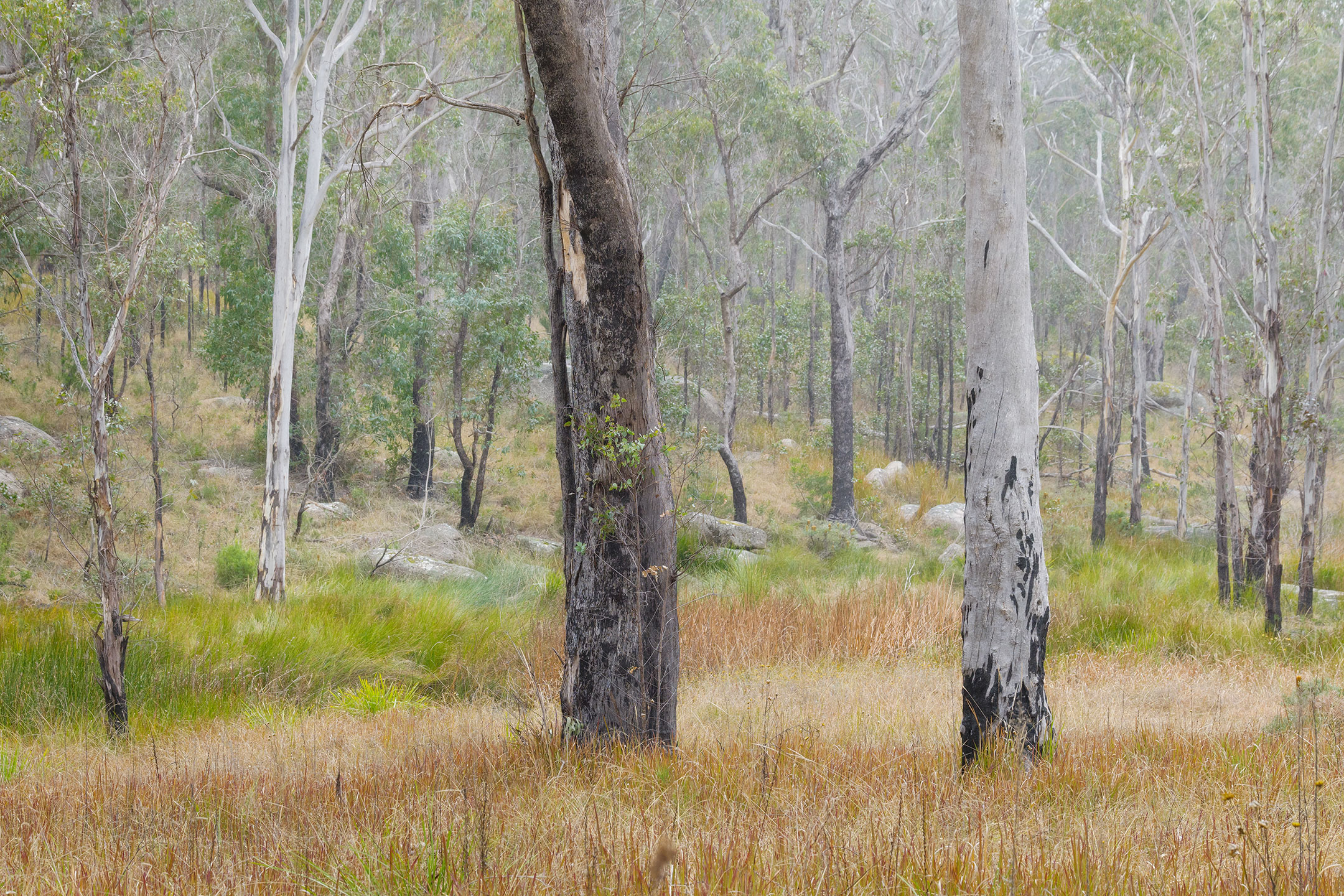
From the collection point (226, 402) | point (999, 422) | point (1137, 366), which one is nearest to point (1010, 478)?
point (999, 422)

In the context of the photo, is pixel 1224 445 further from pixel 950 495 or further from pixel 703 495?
pixel 950 495

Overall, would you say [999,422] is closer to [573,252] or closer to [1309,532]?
[573,252]

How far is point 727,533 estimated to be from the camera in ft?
45.3

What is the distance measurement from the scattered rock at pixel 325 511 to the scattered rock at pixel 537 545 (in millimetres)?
3027

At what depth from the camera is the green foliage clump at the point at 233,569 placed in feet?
38.0

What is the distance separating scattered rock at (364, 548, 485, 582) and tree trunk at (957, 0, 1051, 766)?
7.91 meters

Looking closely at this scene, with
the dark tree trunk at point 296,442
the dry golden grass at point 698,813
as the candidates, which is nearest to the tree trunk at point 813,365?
the dark tree trunk at point 296,442

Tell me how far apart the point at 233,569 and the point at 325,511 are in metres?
3.63

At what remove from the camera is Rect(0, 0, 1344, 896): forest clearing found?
3.09m

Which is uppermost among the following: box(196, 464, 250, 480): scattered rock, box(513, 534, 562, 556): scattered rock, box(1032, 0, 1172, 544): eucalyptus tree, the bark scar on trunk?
box(1032, 0, 1172, 544): eucalyptus tree


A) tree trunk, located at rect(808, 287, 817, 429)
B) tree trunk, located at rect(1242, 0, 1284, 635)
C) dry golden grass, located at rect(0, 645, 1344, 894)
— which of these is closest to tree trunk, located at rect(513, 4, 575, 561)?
dry golden grass, located at rect(0, 645, 1344, 894)

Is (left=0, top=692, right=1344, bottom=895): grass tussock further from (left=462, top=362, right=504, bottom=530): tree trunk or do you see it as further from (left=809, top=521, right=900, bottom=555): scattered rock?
(left=462, top=362, right=504, bottom=530): tree trunk

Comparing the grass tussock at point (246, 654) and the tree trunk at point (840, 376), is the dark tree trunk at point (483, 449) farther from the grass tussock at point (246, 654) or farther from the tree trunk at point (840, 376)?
the grass tussock at point (246, 654)

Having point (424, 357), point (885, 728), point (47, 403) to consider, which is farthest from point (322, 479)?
point (885, 728)
